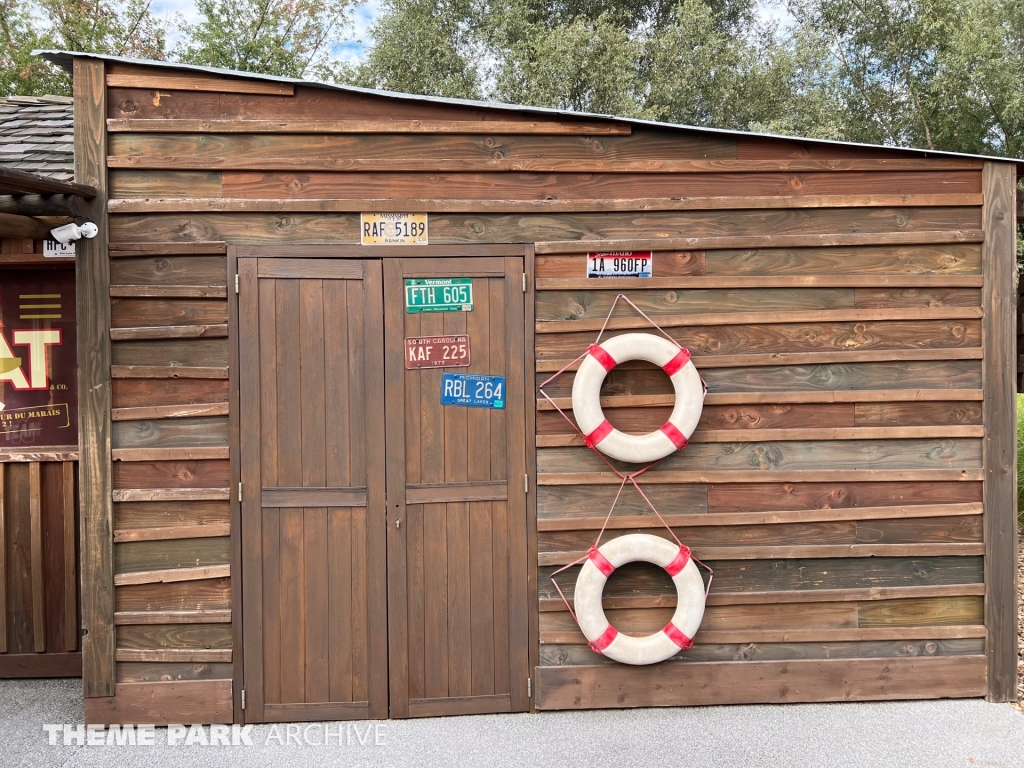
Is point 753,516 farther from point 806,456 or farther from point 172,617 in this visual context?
point 172,617

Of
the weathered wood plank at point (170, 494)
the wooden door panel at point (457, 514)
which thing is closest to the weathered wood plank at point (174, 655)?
the weathered wood plank at point (170, 494)

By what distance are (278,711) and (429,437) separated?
4.59 feet

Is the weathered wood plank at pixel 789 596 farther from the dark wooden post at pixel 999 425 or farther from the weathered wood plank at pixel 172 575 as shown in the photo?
the weathered wood plank at pixel 172 575

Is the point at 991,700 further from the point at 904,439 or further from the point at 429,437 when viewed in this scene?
the point at 429,437

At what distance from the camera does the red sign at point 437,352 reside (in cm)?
338

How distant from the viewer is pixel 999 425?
3.50 meters

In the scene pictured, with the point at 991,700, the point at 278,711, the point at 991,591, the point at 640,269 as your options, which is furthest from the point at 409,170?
the point at 991,700

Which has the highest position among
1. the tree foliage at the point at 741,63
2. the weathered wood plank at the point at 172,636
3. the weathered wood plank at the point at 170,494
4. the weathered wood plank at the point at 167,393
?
the tree foliage at the point at 741,63

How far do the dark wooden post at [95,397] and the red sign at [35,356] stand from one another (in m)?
0.78

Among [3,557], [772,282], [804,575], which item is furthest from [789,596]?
[3,557]

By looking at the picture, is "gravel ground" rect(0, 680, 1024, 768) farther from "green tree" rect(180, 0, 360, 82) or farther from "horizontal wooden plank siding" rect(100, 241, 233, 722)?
"green tree" rect(180, 0, 360, 82)

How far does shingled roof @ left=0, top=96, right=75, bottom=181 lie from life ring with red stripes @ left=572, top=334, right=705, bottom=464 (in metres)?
2.82

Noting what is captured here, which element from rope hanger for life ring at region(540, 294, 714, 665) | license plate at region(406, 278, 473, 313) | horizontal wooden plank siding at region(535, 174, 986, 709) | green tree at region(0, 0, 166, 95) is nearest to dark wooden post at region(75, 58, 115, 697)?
license plate at region(406, 278, 473, 313)

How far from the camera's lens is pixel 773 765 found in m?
2.99
